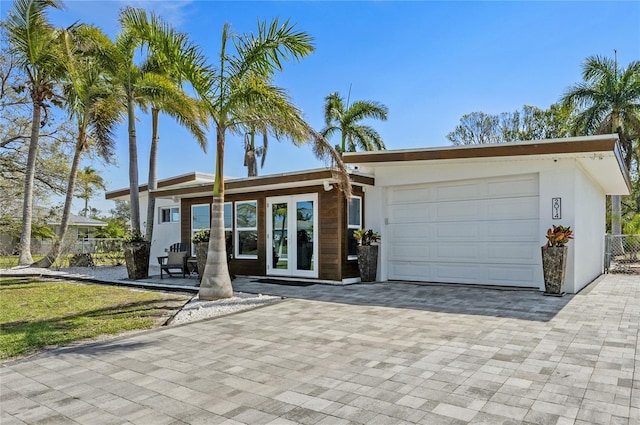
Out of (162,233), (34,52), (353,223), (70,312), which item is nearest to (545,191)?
(353,223)

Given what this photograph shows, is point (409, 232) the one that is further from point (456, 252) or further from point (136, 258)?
point (136, 258)

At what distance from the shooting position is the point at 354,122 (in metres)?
20.7

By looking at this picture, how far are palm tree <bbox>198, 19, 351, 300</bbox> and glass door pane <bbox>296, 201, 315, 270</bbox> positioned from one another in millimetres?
2951

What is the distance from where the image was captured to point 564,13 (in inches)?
361

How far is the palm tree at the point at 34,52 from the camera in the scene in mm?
12773

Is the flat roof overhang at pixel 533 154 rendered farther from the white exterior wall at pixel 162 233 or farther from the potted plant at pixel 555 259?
the white exterior wall at pixel 162 233

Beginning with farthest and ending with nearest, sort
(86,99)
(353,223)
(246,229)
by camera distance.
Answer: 1. (86,99)
2. (246,229)
3. (353,223)

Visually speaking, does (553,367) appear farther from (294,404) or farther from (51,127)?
(51,127)

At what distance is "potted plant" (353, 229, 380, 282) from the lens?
1005 centimetres

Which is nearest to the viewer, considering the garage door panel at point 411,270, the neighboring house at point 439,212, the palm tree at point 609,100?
the neighboring house at point 439,212

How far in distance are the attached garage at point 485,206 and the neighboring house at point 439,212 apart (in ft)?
0.07

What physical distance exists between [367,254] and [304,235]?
5.49 ft

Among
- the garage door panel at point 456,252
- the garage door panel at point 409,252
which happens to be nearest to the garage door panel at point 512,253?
the garage door panel at point 456,252

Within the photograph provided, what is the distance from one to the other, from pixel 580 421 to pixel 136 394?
3.19m
